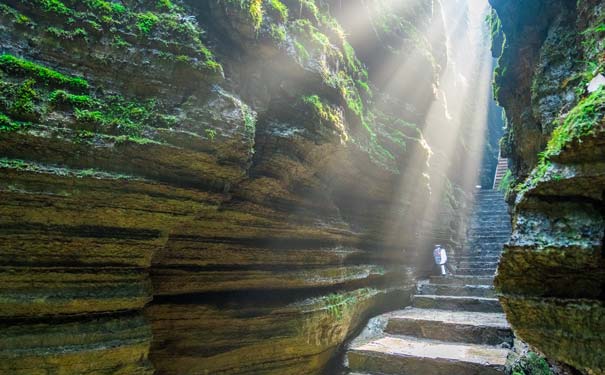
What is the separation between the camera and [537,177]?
289cm

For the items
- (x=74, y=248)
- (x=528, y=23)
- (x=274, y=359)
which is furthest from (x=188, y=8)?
(x=528, y=23)

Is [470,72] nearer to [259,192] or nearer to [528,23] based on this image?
[528,23]

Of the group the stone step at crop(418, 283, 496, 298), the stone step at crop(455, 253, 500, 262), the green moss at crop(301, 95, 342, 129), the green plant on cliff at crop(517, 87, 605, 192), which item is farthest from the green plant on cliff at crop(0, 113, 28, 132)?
the stone step at crop(455, 253, 500, 262)

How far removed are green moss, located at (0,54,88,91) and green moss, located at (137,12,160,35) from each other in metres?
0.94

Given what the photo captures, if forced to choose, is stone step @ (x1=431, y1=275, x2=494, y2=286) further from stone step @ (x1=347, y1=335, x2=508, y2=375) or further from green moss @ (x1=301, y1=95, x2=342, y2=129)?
green moss @ (x1=301, y1=95, x2=342, y2=129)

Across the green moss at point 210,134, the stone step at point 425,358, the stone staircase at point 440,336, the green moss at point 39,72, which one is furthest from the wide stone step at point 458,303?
the green moss at point 39,72

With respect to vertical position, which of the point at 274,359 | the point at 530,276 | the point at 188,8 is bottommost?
the point at 274,359

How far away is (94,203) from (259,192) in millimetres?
2238

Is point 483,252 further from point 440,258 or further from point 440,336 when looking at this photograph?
point 440,336

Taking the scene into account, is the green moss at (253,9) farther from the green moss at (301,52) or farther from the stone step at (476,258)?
the stone step at (476,258)

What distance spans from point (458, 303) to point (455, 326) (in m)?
1.87

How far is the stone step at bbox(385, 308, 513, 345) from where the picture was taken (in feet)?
22.1

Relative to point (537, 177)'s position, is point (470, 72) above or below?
above

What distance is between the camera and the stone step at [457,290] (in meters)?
9.19
